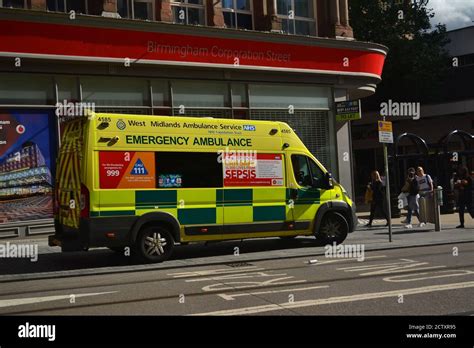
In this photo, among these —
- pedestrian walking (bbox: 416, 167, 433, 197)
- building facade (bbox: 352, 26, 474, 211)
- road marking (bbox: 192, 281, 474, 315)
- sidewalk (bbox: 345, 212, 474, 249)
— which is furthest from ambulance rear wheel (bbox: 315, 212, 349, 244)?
building facade (bbox: 352, 26, 474, 211)

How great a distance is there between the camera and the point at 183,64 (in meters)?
15.7

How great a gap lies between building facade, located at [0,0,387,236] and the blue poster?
0.04 m

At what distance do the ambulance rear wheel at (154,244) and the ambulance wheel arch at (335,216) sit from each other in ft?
11.1

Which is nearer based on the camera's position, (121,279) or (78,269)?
(121,279)

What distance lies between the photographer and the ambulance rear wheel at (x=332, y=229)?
12414 mm

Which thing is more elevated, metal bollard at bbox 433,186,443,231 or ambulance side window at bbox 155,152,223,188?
ambulance side window at bbox 155,152,223,188

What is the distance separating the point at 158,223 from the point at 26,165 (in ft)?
16.7

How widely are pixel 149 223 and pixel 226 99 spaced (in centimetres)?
727

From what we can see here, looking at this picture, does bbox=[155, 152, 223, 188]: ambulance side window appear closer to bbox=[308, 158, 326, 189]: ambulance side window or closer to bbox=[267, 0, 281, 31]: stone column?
bbox=[308, 158, 326, 189]: ambulance side window

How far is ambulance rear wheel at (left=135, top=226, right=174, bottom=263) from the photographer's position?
10.5 metres

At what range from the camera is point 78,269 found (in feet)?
33.6
